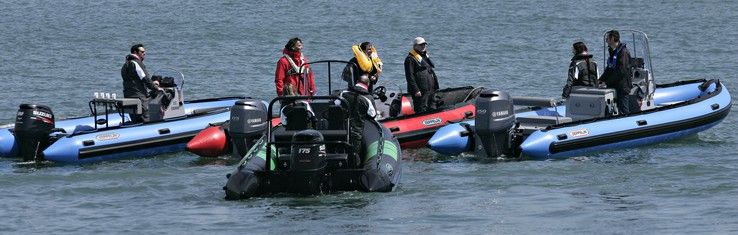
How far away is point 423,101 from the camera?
19344mm

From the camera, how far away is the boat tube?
46.3ft

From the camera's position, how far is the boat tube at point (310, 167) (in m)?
14.1

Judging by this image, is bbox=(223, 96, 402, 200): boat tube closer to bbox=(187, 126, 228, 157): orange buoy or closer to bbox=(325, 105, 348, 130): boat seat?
bbox=(325, 105, 348, 130): boat seat

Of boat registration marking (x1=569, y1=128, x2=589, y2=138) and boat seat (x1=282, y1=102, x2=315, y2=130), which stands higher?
boat seat (x1=282, y1=102, x2=315, y2=130)

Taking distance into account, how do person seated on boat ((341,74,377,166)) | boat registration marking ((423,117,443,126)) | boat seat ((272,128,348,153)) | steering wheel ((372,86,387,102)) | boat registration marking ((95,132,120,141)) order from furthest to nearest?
steering wheel ((372,86,387,102)), boat registration marking ((423,117,443,126)), boat registration marking ((95,132,120,141)), person seated on boat ((341,74,377,166)), boat seat ((272,128,348,153))

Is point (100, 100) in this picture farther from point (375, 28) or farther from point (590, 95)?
point (375, 28)

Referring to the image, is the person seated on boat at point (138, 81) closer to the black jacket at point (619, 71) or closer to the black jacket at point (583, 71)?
the black jacket at point (583, 71)

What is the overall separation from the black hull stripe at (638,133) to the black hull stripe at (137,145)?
14.9 feet

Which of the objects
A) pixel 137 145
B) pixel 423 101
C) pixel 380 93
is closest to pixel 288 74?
pixel 380 93

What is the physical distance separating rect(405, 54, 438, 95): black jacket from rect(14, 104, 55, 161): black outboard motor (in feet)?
14.8

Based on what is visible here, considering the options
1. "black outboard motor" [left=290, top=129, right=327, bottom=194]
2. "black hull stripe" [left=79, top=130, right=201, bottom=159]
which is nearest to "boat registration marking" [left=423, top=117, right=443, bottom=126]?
"black hull stripe" [left=79, top=130, right=201, bottom=159]

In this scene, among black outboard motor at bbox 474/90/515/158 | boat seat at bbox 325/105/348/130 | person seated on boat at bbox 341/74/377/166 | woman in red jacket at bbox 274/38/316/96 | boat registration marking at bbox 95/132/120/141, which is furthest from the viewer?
woman in red jacket at bbox 274/38/316/96

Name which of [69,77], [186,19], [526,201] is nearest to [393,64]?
[69,77]

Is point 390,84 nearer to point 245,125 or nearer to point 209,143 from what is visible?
point 209,143
